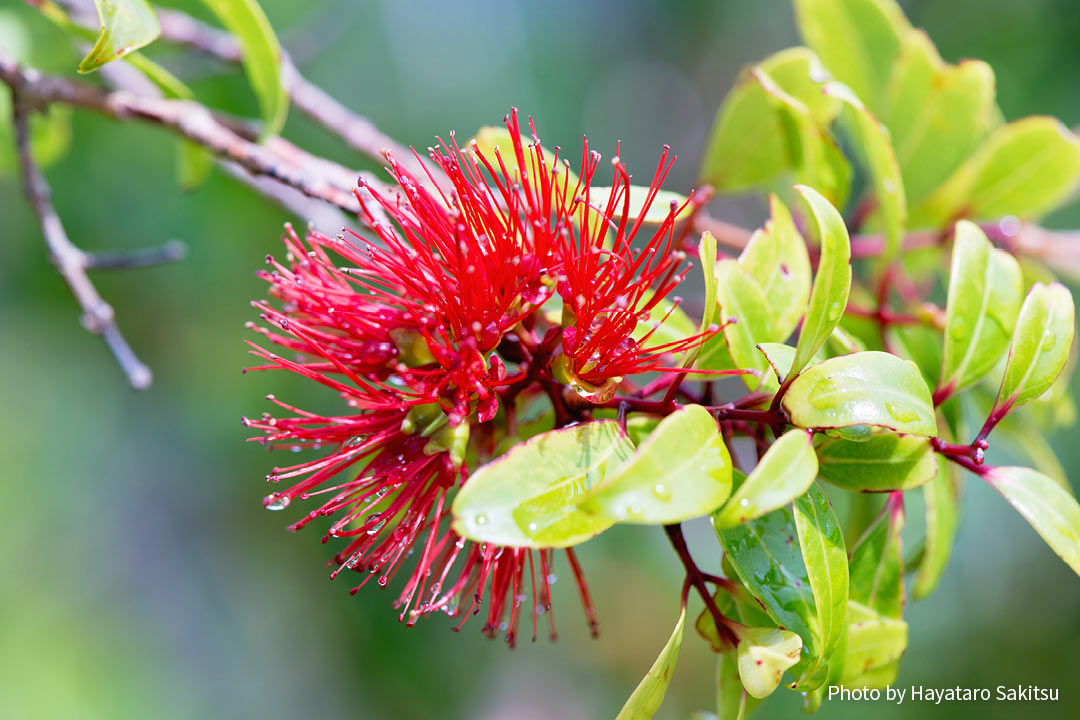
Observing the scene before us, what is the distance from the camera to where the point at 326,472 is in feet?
2.35

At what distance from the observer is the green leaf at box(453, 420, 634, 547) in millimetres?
506

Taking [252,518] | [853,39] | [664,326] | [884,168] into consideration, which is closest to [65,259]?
[664,326]

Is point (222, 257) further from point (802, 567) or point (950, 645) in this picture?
point (950, 645)

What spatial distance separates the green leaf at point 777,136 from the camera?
961 millimetres

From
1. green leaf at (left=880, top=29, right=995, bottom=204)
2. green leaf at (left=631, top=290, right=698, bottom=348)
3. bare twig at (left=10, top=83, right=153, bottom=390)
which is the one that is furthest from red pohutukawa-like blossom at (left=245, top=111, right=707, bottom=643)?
green leaf at (left=880, top=29, right=995, bottom=204)

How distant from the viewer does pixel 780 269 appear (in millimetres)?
718

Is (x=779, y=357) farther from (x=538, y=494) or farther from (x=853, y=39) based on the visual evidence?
(x=853, y=39)

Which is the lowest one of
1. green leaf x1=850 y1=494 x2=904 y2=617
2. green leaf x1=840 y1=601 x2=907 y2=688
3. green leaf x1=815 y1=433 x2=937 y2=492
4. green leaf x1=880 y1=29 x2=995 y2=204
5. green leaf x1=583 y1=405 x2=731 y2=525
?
green leaf x1=840 y1=601 x2=907 y2=688

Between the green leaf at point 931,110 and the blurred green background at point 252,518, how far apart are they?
33.9 inches

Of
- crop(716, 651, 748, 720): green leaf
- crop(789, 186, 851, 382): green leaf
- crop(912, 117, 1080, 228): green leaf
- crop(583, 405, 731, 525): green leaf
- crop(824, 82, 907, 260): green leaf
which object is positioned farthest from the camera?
crop(912, 117, 1080, 228): green leaf

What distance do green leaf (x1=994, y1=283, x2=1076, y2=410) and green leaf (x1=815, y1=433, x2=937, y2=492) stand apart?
0.33 feet

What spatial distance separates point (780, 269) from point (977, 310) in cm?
19

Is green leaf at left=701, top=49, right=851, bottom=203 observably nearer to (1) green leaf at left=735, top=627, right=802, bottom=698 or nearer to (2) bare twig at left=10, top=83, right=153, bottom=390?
(1) green leaf at left=735, top=627, right=802, bottom=698

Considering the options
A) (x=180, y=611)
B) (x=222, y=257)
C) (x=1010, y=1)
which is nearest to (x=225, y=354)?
(x=222, y=257)
